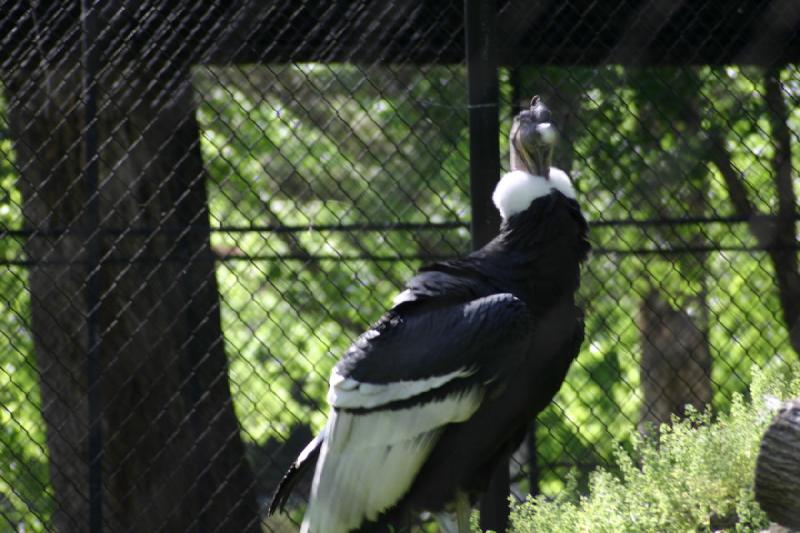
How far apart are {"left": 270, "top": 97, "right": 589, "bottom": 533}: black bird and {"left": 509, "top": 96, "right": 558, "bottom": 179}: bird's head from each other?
0.13 metres

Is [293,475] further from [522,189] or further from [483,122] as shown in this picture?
[483,122]

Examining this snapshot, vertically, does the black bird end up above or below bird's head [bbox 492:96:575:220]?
below

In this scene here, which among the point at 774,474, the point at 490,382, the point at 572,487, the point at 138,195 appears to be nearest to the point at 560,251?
the point at 490,382

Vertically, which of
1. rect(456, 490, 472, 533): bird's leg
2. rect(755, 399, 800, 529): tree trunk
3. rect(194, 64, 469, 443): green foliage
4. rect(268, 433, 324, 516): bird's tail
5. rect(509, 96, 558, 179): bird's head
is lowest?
rect(268, 433, 324, 516): bird's tail

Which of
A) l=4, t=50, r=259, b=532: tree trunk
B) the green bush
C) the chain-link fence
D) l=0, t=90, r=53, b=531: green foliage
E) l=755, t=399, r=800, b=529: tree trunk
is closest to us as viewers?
l=755, t=399, r=800, b=529: tree trunk

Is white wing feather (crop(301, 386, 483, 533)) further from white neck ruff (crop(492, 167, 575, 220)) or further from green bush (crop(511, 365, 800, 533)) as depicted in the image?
white neck ruff (crop(492, 167, 575, 220))

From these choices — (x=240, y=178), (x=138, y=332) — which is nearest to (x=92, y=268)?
(x=138, y=332)

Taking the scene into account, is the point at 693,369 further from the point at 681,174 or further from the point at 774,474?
the point at 774,474

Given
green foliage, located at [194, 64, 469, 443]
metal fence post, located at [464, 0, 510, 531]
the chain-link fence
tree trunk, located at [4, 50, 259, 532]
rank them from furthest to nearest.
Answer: green foliage, located at [194, 64, 469, 443] < tree trunk, located at [4, 50, 259, 532] < the chain-link fence < metal fence post, located at [464, 0, 510, 531]

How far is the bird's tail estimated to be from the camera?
331 centimetres

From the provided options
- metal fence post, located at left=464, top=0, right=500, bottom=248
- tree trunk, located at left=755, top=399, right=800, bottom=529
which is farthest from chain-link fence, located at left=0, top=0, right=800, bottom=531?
tree trunk, located at left=755, top=399, right=800, bottom=529

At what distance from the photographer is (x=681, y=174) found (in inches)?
221

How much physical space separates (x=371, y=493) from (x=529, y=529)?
0.47 m

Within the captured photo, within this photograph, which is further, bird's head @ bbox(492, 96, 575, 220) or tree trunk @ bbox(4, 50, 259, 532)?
tree trunk @ bbox(4, 50, 259, 532)
